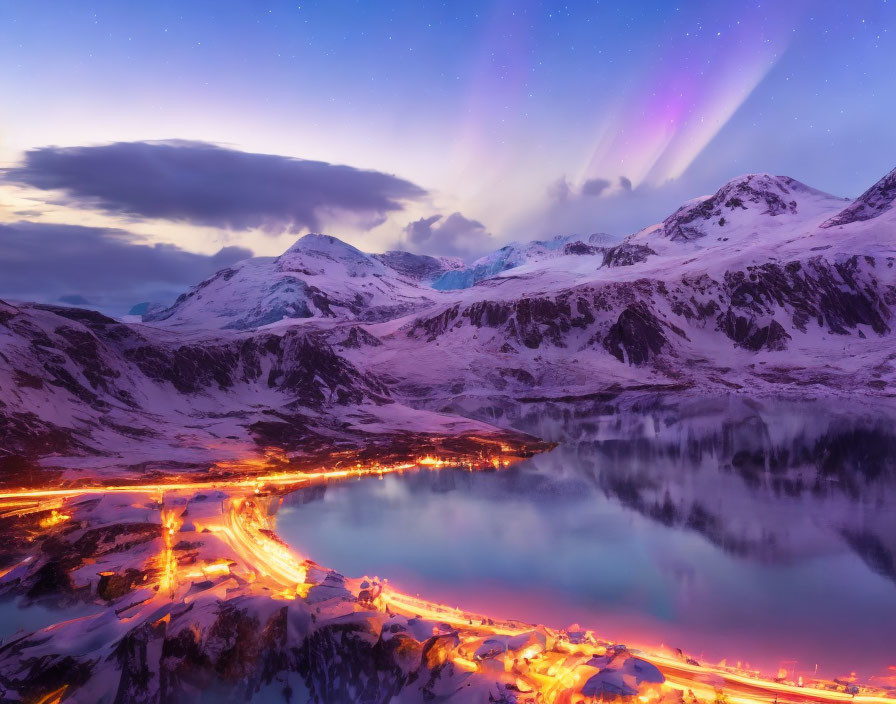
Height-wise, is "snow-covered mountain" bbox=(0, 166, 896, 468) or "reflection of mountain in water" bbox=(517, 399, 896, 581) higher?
"snow-covered mountain" bbox=(0, 166, 896, 468)

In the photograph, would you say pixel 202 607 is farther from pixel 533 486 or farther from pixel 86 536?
pixel 533 486

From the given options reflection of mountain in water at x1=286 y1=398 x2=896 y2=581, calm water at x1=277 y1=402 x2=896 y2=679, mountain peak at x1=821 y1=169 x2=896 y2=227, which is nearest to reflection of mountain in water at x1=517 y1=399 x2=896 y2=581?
reflection of mountain in water at x1=286 y1=398 x2=896 y2=581

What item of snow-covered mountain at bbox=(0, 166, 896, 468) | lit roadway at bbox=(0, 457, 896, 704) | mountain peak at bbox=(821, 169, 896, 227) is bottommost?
lit roadway at bbox=(0, 457, 896, 704)

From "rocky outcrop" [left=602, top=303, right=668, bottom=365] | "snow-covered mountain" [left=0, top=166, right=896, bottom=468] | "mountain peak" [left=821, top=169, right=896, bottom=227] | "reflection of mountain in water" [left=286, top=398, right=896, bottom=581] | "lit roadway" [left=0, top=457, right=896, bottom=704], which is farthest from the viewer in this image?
"mountain peak" [left=821, top=169, right=896, bottom=227]

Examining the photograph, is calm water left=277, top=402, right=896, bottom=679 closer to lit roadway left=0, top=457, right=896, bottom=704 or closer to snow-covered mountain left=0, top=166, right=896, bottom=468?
lit roadway left=0, top=457, right=896, bottom=704

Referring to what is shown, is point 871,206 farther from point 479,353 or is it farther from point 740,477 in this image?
point 740,477

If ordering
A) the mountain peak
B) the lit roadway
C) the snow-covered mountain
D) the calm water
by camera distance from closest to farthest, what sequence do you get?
the lit roadway, the calm water, the snow-covered mountain, the mountain peak

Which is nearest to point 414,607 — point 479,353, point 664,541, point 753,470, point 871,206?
point 664,541
